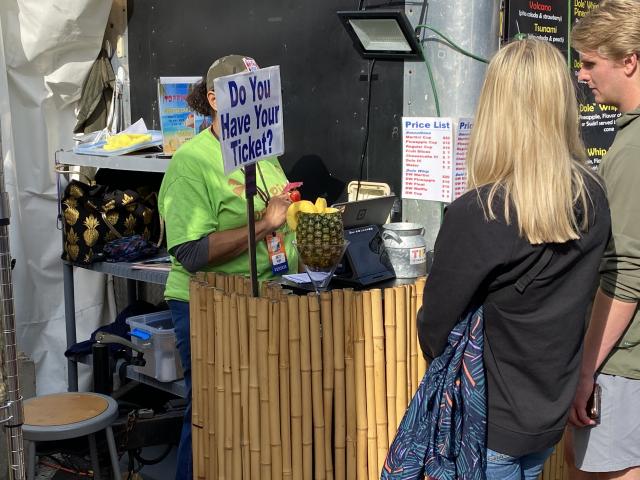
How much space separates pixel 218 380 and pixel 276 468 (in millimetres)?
373

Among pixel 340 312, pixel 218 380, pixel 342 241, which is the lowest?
pixel 218 380

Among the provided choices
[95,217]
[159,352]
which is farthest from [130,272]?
[159,352]

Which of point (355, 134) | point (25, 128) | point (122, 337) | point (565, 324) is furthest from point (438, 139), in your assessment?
point (25, 128)

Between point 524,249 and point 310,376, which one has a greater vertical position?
point 524,249

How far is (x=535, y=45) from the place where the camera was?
2160 millimetres

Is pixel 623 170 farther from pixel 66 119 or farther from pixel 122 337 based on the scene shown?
pixel 66 119

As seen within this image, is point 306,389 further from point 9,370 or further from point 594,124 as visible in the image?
point 594,124

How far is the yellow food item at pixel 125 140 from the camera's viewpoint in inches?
190

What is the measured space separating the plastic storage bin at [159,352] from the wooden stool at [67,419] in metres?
0.54

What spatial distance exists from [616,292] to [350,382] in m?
0.99

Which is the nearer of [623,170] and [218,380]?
[623,170]

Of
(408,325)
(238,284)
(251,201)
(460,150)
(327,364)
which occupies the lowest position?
(327,364)

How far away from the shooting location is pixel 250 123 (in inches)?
118

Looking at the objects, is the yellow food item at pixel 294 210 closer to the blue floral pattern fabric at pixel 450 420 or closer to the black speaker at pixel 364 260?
the black speaker at pixel 364 260
